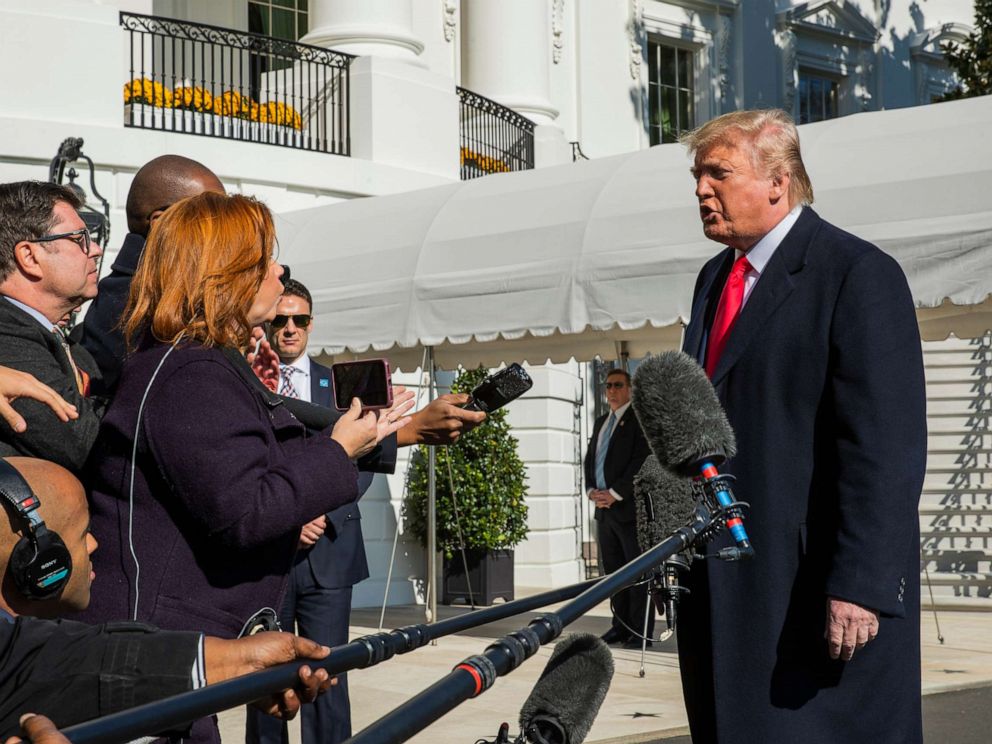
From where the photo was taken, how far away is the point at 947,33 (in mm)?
25562

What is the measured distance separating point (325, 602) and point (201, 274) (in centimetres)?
299

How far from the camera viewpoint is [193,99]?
13.5 m

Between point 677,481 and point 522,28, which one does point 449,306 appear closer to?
point 677,481

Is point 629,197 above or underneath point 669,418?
above

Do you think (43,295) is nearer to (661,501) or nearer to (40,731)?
(661,501)

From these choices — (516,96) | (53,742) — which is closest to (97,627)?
(53,742)

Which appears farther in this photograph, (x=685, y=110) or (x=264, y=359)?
(x=685, y=110)

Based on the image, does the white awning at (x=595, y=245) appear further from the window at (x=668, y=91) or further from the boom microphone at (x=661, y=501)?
the window at (x=668, y=91)

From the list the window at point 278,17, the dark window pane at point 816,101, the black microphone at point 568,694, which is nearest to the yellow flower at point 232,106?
the window at point 278,17

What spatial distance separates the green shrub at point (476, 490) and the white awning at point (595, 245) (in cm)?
298

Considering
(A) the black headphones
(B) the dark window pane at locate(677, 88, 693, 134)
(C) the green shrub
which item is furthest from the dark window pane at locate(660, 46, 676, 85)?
(A) the black headphones

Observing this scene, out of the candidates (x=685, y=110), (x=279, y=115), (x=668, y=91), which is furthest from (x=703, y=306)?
(x=685, y=110)

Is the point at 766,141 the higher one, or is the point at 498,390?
the point at 766,141

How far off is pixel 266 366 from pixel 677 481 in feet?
5.39
